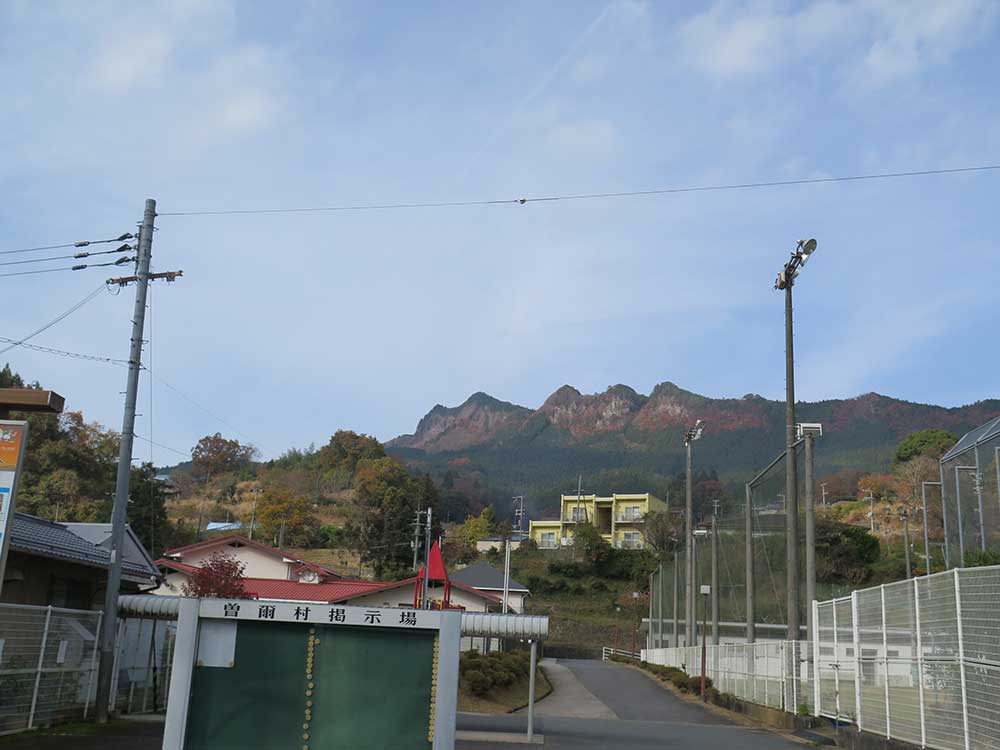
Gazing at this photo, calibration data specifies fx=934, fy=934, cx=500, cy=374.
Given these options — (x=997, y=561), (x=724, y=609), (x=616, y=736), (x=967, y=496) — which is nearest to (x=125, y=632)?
(x=616, y=736)

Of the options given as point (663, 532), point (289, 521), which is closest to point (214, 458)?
point (289, 521)

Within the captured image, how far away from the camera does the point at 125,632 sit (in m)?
18.4

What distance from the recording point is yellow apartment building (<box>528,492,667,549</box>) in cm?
9719

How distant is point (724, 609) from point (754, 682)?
33.7 feet

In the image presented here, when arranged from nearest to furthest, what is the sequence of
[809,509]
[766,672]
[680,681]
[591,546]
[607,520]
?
[809,509] < [766,672] < [680,681] < [591,546] < [607,520]

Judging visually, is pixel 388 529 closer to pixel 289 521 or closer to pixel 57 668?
pixel 289 521

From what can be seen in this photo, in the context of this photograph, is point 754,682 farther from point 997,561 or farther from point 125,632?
point 125,632

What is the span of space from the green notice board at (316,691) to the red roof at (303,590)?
35.2 m

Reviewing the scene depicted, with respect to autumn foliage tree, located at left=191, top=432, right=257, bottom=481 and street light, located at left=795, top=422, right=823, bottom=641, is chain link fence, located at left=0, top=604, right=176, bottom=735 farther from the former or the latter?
autumn foliage tree, located at left=191, top=432, right=257, bottom=481

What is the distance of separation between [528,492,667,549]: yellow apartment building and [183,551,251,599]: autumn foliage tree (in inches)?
2189

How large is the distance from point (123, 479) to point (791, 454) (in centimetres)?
1363

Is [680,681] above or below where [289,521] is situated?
below

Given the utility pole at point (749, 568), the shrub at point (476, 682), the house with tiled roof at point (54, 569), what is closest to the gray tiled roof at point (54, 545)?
the house with tiled roof at point (54, 569)

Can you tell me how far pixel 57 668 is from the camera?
579 inches
